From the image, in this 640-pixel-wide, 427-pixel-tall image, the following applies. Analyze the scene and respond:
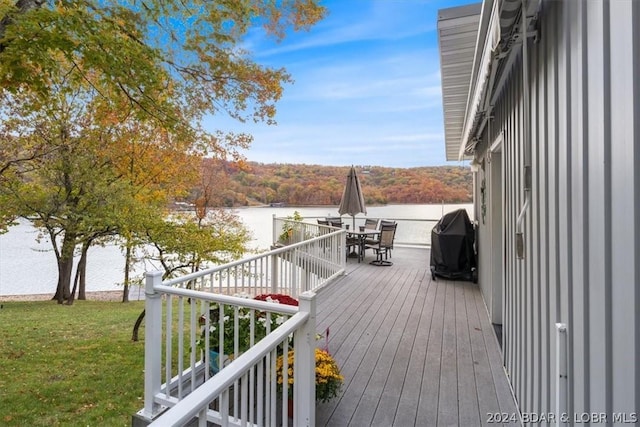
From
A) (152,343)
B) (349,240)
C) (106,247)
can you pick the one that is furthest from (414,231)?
(152,343)

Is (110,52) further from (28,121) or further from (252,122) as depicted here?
(28,121)

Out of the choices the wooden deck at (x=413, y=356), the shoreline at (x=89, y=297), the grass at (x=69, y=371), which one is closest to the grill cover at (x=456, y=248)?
the wooden deck at (x=413, y=356)

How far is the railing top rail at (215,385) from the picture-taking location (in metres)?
1.09

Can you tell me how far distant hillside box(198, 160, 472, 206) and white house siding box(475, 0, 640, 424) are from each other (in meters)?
9.94

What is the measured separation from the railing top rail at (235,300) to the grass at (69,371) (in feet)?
6.86

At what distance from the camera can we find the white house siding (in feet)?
3.27

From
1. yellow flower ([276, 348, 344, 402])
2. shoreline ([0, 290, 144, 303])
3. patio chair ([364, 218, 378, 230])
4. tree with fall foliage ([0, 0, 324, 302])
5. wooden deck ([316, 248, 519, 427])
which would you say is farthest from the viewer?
shoreline ([0, 290, 144, 303])

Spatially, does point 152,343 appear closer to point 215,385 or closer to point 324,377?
point 324,377

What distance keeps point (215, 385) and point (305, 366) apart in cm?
83

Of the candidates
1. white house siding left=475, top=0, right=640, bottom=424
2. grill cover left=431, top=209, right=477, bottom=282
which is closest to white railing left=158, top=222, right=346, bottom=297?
grill cover left=431, top=209, right=477, bottom=282

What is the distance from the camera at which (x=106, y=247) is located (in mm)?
11555

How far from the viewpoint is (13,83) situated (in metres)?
4.52

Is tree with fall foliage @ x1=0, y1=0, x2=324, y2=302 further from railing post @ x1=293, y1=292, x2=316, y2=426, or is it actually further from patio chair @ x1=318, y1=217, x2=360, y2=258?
railing post @ x1=293, y1=292, x2=316, y2=426

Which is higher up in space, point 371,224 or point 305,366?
point 371,224
